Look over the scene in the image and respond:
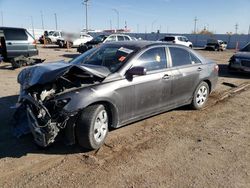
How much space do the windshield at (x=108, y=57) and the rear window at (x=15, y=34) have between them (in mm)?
9387

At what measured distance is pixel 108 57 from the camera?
5.30 metres

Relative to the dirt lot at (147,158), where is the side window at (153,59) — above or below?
above

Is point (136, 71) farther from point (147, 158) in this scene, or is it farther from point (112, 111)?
point (147, 158)

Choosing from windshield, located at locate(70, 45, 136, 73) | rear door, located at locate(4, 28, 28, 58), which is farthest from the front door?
rear door, located at locate(4, 28, 28, 58)

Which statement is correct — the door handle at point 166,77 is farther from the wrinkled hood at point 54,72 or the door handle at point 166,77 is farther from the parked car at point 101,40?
the parked car at point 101,40

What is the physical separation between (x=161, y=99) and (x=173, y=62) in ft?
2.87

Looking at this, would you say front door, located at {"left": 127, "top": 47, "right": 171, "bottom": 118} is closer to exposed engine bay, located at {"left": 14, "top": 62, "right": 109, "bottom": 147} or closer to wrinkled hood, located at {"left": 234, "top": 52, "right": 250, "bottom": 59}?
exposed engine bay, located at {"left": 14, "top": 62, "right": 109, "bottom": 147}

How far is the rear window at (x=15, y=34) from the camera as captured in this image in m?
13.7

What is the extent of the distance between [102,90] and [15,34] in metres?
11.1

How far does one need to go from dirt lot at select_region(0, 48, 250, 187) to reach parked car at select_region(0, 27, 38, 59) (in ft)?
28.2

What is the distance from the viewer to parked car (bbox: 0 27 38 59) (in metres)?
A: 13.6

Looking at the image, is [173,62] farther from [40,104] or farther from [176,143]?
[40,104]

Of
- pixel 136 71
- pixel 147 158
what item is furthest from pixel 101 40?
pixel 147 158

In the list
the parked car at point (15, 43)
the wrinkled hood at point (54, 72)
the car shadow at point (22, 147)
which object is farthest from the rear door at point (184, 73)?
the parked car at point (15, 43)
